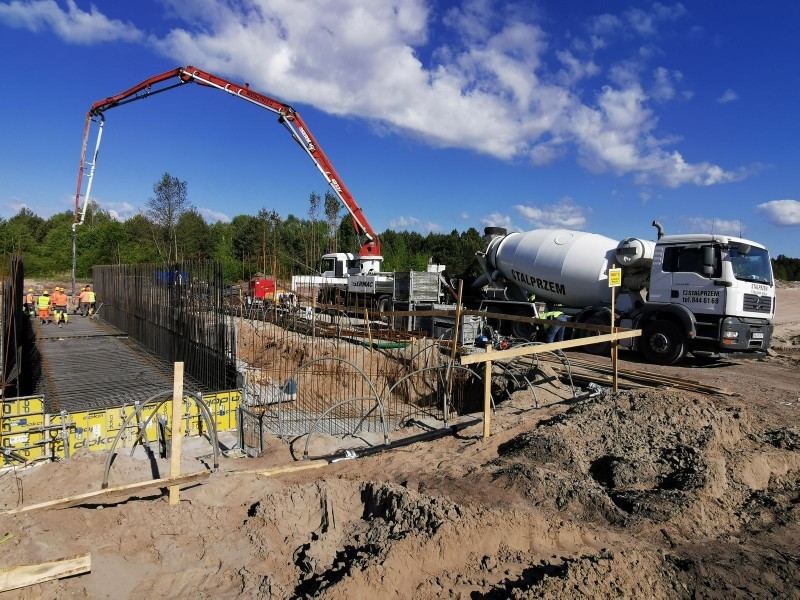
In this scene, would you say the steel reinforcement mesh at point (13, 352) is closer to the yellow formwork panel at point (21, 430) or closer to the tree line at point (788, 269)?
the yellow formwork panel at point (21, 430)

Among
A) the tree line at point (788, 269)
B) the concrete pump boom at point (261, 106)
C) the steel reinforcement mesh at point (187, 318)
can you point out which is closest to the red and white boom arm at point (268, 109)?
the concrete pump boom at point (261, 106)

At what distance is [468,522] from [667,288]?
30.6ft

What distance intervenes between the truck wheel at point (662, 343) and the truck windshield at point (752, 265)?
1.67 m

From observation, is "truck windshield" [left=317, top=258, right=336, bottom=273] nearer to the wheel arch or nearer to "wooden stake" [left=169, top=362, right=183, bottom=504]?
the wheel arch

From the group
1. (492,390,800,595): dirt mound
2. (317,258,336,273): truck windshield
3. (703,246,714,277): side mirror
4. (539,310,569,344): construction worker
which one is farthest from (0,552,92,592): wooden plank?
(317,258,336,273): truck windshield

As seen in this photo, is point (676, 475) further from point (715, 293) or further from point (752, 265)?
point (752, 265)

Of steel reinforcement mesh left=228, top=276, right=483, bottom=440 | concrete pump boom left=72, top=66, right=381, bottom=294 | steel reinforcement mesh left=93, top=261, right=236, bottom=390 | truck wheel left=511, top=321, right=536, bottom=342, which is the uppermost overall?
concrete pump boom left=72, top=66, right=381, bottom=294

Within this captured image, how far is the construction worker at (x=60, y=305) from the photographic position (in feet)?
49.6

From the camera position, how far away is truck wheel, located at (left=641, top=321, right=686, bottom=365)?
34.9 feet

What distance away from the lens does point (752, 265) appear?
10.3 metres

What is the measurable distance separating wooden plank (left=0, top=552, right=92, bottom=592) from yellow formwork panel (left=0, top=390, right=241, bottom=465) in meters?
1.52

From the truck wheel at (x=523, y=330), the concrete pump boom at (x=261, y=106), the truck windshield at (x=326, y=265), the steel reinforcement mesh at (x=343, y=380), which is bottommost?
the steel reinforcement mesh at (x=343, y=380)

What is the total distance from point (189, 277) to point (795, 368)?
12.7 meters

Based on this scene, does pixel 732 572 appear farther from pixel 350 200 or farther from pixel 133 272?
pixel 350 200
